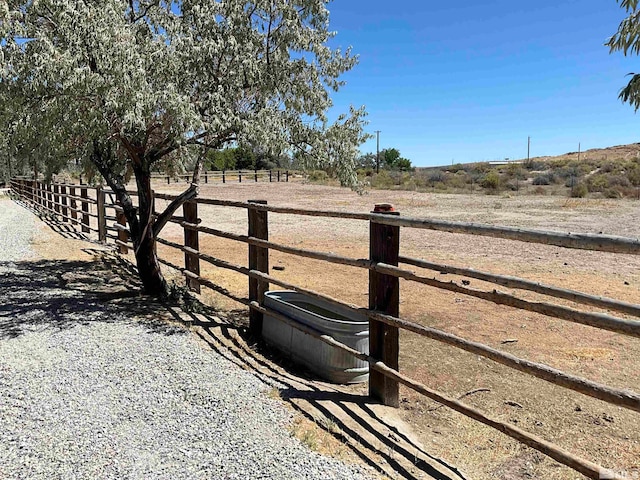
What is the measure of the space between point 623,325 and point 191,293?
6032 mm

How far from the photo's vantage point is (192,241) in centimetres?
773

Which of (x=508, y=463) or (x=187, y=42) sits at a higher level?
Result: (x=187, y=42)

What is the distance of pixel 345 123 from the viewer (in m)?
6.80

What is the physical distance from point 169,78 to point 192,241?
2.68m

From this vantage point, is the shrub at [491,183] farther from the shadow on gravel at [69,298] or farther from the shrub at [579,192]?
the shadow on gravel at [69,298]

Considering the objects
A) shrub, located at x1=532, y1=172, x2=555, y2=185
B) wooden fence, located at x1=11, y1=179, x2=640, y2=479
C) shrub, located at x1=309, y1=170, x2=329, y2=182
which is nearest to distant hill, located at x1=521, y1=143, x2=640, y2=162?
shrub, located at x1=532, y1=172, x2=555, y2=185

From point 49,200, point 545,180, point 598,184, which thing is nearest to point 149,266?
point 49,200

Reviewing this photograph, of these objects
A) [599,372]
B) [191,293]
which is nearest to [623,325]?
[599,372]

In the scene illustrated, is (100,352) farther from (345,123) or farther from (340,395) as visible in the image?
(345,123)

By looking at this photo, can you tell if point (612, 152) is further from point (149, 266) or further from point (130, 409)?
point (130, 409)

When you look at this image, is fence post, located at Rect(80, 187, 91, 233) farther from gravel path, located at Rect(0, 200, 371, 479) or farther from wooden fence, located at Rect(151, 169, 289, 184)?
wooden fence, located at Rect(151, 169, 289, 184)

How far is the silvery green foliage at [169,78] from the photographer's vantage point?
524 cm

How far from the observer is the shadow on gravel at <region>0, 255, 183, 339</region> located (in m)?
6.02

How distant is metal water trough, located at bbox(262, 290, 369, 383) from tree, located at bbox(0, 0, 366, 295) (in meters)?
1.89
